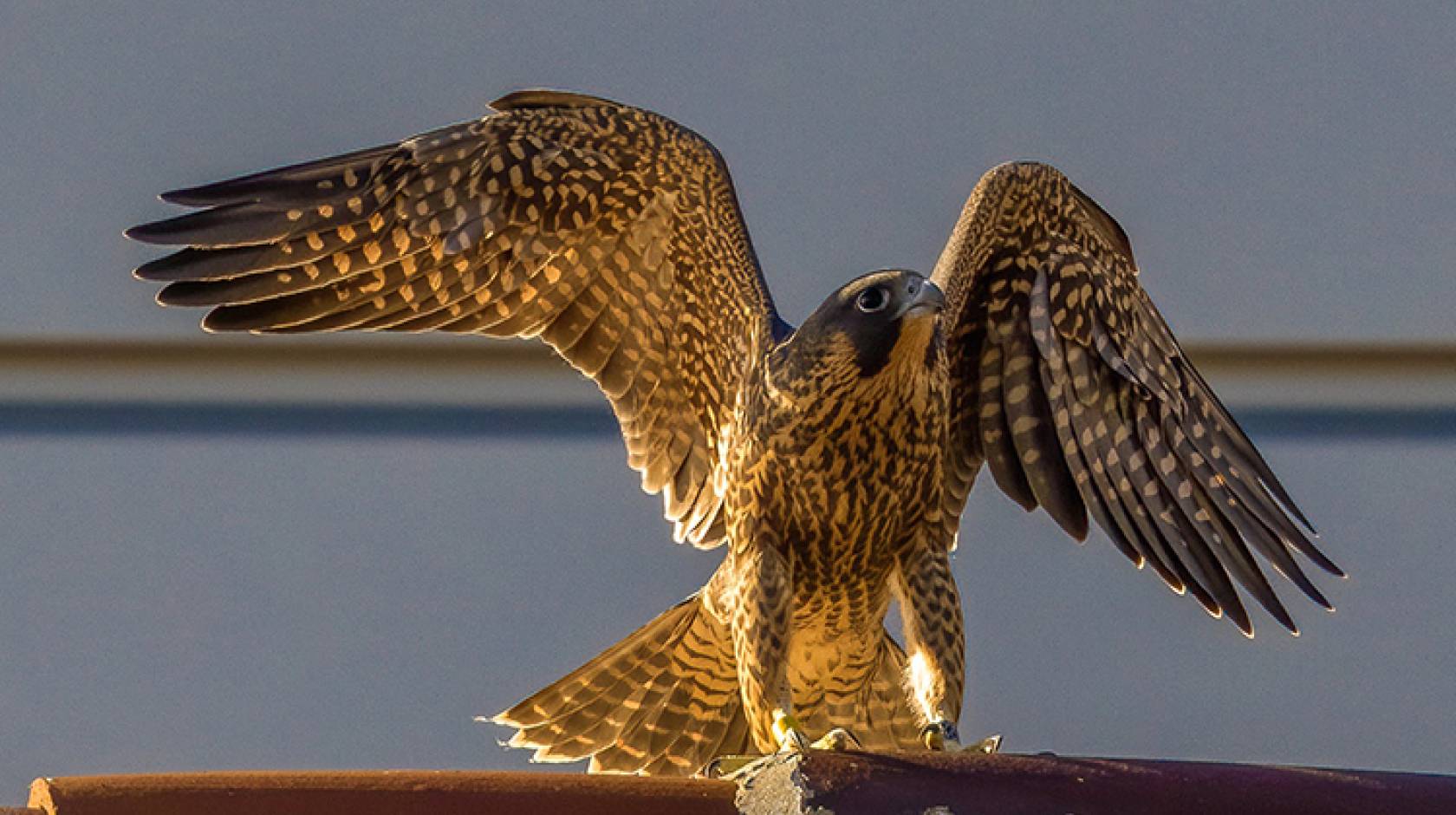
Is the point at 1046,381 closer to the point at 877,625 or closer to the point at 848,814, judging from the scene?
the point at 877,625

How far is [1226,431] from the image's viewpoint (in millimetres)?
3049

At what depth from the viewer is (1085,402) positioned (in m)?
3.02

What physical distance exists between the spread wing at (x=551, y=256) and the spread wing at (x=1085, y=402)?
0.34 metres

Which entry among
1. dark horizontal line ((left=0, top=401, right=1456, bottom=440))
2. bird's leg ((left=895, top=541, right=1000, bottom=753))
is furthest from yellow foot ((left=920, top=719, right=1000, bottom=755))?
dark horizontal line ((left=0, top=401, right=1456, bottom=440))

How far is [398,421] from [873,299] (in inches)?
46.8

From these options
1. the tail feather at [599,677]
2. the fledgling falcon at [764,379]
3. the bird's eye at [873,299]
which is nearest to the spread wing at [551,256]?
the fledgling falcon at [764,379]

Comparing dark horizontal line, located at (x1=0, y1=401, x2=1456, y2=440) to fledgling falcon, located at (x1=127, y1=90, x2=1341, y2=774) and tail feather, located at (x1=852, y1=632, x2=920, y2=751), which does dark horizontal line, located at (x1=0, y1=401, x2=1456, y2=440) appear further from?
tail feather, located at (x1=852, y1=632, x2=920, y2=751)

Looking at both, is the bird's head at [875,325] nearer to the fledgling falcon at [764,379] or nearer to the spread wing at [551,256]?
the fledgling falcon at [764,379]

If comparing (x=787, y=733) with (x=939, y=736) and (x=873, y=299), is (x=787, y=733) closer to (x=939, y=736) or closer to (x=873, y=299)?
(x=939, y=736)

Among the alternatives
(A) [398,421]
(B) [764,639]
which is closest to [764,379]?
(B) [764,639]

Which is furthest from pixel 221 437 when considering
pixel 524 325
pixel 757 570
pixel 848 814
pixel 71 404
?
pixel 848 814

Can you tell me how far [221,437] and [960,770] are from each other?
2.04 metres

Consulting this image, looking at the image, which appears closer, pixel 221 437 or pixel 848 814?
pixel 848 814

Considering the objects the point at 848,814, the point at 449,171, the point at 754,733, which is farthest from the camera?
the point at 449,171
